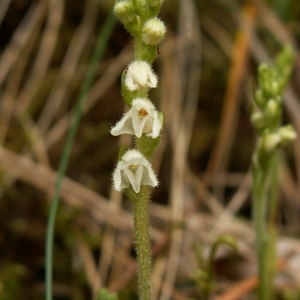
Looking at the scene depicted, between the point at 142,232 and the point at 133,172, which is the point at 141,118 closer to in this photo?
the point at 133,172

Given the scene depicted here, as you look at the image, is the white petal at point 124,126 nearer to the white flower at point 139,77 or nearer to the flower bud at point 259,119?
the white flower at point 139,77

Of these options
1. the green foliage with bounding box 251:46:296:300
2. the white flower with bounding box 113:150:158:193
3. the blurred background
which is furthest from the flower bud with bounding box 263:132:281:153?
the white flower with bounding box 113:150:158:193

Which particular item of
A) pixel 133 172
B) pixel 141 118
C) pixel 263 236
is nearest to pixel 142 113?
pixel 141 118

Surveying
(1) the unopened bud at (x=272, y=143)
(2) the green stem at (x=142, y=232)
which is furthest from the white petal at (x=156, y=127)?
(1) the unopened bud at (x=272, y=143)

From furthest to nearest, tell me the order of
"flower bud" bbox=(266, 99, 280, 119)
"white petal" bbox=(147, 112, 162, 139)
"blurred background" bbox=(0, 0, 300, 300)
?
"blurred background" bbox=(0, 0, 300, 300) < "flower bud" bbox=(266, 99, 280, 119) < "white petal" bbox=(147, 112, 162, 139)

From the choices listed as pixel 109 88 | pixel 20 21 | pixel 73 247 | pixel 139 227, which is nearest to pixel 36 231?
pixel 73 247

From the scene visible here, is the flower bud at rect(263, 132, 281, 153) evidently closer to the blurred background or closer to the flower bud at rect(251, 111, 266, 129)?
the flower bud at rect(251, 111, 266, 129)
